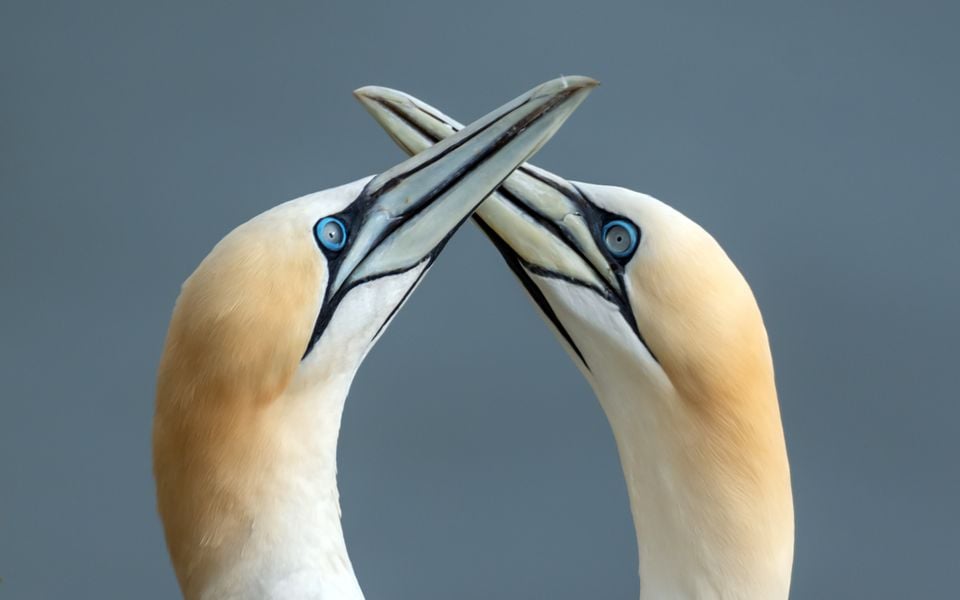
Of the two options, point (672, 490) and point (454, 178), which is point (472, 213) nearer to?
point (454, 178)

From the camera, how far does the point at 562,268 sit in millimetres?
5195

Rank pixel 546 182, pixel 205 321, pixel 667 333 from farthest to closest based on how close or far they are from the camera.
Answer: pixel 546 182
pixel 667 333
pixel 205 321

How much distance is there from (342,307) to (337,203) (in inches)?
10.2

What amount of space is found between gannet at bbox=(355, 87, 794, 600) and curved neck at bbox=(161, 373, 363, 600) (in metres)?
0.70

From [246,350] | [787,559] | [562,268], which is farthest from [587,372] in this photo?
[246,350]

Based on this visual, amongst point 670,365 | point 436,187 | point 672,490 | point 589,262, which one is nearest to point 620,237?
point 589,262

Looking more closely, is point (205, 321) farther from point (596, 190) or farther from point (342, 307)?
point (596, 190)

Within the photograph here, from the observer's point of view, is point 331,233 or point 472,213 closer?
point 331,233

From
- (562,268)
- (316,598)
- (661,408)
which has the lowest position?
(316,598)

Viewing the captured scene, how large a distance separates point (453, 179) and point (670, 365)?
726 mm

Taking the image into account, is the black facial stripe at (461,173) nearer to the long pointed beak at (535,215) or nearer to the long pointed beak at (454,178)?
the long pointed beak at (454,178)

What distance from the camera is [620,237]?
16.7 feet

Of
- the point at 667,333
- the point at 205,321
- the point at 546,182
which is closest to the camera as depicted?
the point at 205,321

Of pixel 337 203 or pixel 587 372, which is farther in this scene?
pixel 587 372
